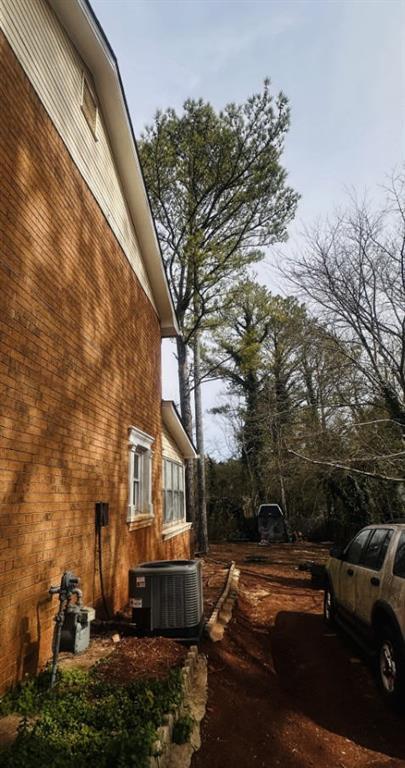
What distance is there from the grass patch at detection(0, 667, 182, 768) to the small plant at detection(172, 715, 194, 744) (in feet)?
0.45

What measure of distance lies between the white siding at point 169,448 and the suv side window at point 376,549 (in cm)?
592

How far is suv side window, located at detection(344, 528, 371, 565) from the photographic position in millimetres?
6465

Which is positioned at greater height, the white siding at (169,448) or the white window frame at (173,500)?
the white siding at (169,448)

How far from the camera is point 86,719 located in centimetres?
344

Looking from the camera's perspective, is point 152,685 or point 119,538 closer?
point 152,685

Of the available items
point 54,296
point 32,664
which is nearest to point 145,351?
point 54,296

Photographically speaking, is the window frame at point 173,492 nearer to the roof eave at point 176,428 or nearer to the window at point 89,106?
the roof eave at point 176,428

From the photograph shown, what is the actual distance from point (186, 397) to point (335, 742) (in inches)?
534

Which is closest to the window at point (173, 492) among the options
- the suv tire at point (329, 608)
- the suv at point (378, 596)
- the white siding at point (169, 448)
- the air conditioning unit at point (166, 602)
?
the white siding at point (169, 448)

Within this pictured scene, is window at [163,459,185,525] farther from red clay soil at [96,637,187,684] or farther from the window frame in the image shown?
red clay soil at [96,637,187,684]

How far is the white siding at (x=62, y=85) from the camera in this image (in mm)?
4891

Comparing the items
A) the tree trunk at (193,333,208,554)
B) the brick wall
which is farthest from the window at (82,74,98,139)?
the tree trunk at (193,333,208,554)

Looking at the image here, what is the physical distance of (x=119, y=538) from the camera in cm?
716

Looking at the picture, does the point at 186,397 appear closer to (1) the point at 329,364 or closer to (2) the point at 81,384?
(1) the point at 329,364
